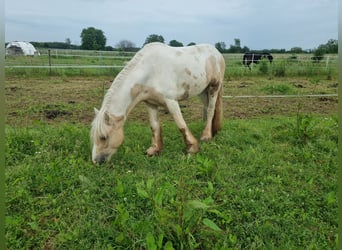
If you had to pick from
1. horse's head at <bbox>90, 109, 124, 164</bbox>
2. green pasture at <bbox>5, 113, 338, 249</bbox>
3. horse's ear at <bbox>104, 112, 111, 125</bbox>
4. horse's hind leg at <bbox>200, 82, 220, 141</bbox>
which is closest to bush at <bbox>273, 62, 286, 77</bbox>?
green pasture at <bbox>5, 113, 338, 249</bbox>

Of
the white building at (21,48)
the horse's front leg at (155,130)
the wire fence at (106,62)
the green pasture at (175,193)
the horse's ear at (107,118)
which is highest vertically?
the white building at (21,48)

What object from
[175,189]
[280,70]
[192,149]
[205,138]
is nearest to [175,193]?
[175,189]

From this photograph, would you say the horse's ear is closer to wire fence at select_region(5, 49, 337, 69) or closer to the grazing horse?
the grazing horse

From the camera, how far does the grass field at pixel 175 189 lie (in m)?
2.16

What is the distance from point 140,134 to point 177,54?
1.50m

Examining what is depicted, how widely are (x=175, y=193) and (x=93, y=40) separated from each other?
33606 mm

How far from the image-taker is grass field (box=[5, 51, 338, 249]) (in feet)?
7.10

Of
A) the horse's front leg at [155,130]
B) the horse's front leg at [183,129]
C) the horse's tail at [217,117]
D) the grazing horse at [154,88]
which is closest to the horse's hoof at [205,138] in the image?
the grazing horse at [154,88]

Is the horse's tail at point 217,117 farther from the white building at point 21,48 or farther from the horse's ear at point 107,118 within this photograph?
the white building at point 21,48

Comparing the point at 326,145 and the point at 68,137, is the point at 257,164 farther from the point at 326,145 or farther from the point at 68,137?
the point at 68,137

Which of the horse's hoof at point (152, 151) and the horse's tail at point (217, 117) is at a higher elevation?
the horse's tail at point (217, 117)

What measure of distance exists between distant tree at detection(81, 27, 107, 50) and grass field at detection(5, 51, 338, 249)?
91.7 ft

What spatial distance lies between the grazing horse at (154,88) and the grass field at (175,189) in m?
0.29

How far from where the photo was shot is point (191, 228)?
2.14 m
